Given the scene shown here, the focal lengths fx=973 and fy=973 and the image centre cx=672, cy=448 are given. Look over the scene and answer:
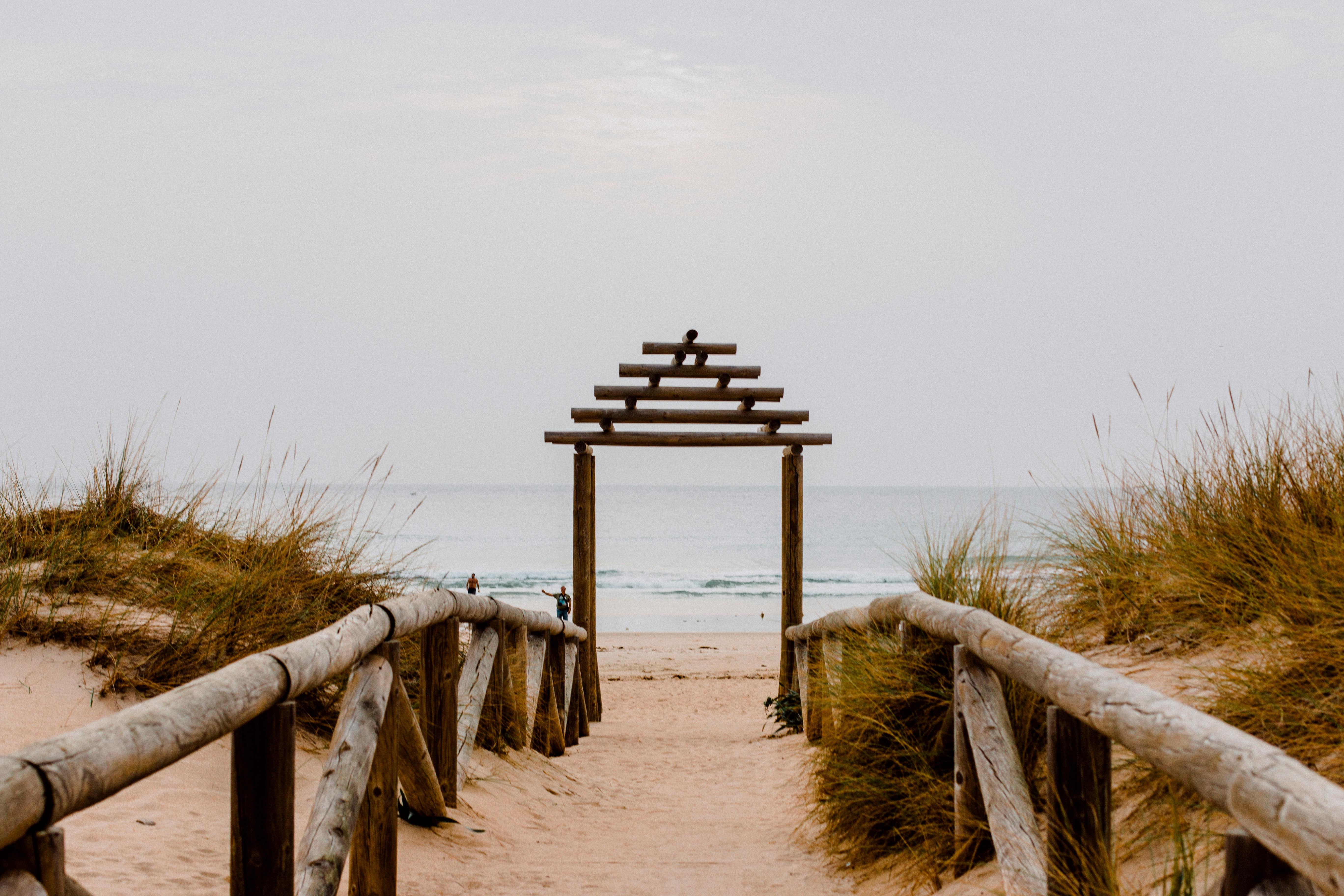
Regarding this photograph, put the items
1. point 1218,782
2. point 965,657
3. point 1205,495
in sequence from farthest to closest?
1. point 1205,495
2. point 965,657
3. point 1218,782

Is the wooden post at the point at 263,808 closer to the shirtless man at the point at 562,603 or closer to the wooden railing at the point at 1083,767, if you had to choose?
the wooden railing at the point at 1083,767

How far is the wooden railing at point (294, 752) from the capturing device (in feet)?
4.53

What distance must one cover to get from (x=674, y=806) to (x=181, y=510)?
3542mm

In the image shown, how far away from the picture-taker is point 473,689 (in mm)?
4926

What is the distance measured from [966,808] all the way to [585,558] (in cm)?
700

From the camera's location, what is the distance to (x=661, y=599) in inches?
1154

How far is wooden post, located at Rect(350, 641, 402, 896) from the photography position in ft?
9.96

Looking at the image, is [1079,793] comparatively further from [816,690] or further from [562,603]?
[562,603]

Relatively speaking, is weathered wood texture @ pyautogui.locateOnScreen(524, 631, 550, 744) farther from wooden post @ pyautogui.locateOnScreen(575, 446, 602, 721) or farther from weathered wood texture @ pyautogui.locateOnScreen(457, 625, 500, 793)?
wooden post @ pyautogui.locateOnScreen(575, 446, 602, 721)

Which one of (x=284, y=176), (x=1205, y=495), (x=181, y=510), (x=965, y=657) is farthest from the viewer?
(x=284, y=176)

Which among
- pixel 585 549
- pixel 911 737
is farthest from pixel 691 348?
pixel 911 737

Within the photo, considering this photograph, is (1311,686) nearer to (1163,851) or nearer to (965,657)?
(1163,851)

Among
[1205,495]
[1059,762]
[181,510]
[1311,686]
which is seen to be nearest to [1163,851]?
[1059,762]

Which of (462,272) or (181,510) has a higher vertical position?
(462,272)
